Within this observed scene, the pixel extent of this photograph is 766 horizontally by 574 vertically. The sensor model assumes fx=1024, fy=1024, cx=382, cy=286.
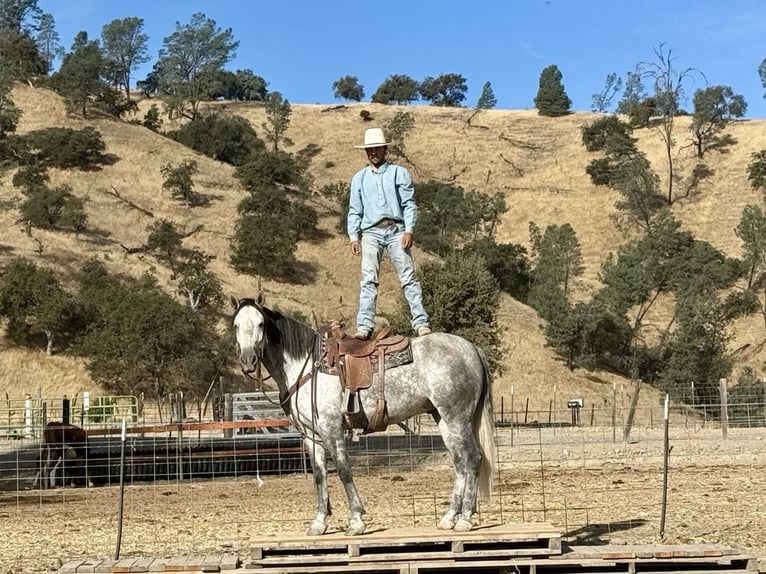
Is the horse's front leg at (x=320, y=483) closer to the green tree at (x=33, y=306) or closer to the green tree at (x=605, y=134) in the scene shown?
the green tree at (x=33, y=306)

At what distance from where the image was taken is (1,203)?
55.3m

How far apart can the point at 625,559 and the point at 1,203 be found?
52440 mm

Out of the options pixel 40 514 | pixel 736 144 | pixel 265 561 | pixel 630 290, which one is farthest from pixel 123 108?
pixel 265 561

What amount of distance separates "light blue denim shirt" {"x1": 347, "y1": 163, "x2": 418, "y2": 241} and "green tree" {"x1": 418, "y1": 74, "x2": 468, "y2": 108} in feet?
407

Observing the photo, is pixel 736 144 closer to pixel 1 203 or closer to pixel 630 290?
pixel 630 290

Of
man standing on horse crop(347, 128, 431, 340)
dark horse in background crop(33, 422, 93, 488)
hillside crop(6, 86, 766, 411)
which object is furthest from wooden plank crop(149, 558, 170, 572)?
hillside crop(6, 86, 766, 411)

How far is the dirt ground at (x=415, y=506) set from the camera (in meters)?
11.1

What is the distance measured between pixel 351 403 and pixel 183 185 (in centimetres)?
5492

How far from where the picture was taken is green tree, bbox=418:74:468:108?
437 ft

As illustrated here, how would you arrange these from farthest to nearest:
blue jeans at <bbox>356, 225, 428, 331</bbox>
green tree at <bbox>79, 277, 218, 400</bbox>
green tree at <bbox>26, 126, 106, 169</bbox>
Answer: green tree at <bbox>26, 126, 106, 169</bbox>
green tree at <bbox>79, 277, 218, 400</bbox>
blue jeans at <bbox>356, 225, 428, 331</bbox>

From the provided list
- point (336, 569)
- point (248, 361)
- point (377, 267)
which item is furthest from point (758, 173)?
point (336, 569)

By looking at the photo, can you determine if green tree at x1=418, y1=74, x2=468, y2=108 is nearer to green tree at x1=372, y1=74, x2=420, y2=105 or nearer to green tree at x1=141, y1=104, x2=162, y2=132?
green tree at x1=372, y1=74, x2=420, y2=105

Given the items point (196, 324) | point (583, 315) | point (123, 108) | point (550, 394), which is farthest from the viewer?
point (123, 108)

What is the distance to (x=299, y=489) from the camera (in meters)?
16.8
